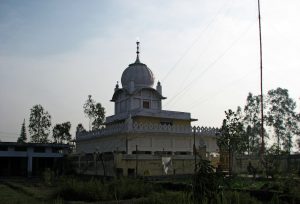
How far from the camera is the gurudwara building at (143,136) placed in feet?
88.0

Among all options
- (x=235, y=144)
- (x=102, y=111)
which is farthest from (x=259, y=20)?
(x=102, y=111)

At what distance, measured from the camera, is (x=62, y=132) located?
5666 centimetres

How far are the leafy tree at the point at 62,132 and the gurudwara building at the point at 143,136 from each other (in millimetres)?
14650

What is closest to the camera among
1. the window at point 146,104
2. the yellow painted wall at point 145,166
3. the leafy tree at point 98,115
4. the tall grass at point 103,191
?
the tall grass at point 103,191

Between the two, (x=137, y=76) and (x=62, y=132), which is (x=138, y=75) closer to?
(x=137, y=76)

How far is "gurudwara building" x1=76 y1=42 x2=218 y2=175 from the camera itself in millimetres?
26828

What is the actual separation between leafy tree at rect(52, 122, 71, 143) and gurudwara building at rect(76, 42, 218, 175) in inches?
577

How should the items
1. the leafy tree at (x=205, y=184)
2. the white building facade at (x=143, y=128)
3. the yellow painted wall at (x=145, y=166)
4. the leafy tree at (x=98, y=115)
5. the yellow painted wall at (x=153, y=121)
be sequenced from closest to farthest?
the leafy tree at (x=205, y=184) → the yellow painted wall at (x=145, y=166) → the white building facade at (x=143, y=128) → the yellow painted wall at (x=153, y=121) → the leafy tree at (x=98, y=115)

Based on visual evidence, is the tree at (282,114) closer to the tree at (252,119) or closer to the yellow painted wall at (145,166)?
the tree at (252,119)

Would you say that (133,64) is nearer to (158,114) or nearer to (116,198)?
(158,114)

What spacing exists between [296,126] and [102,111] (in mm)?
26506

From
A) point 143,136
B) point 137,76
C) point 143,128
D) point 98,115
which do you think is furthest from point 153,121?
point 98,115

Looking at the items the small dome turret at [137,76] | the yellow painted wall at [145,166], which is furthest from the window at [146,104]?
the yellow painted wall at [145,166]

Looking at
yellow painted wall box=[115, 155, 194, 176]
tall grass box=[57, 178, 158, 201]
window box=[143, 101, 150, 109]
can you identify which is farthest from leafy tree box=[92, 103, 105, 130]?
tall grass box=[57, 178, 158, 201]
